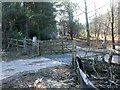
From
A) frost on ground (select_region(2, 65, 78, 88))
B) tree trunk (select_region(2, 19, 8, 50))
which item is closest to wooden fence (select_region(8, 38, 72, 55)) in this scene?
tree trunk (select_region(2, 19, 8, 50))

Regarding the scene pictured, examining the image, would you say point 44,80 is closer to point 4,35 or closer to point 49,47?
point 49,47

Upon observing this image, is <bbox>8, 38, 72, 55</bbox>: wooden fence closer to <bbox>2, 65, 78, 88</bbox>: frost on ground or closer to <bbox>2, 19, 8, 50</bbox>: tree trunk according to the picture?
<bbox>2, 19, 8, 50</bbox>: tree trunk

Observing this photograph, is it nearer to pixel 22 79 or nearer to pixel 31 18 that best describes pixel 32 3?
pixel 31 18

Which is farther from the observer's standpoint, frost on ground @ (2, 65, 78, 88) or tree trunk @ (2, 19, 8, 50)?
tree trunk @ (2, 19, 8, 50)

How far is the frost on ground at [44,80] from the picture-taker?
4.88 metres

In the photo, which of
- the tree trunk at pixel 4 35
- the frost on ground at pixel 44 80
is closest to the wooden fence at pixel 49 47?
the tree trunk at pixel 4 35

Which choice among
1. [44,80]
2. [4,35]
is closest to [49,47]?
[4,35]

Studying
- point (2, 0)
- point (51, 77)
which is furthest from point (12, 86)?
point (2, 0)

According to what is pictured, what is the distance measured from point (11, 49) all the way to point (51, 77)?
8.03 m

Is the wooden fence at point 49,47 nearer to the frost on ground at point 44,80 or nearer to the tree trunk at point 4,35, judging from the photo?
the tree trunk at point 4,35

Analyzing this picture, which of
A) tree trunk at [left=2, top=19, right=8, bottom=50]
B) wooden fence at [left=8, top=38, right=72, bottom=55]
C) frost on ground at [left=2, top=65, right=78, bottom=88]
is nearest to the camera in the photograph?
frost on ground at [left=2, top=65, right=78, bottom=88]

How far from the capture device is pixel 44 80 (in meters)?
5.24

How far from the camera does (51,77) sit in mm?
5457

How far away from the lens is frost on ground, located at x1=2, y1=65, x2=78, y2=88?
4.88 metres
